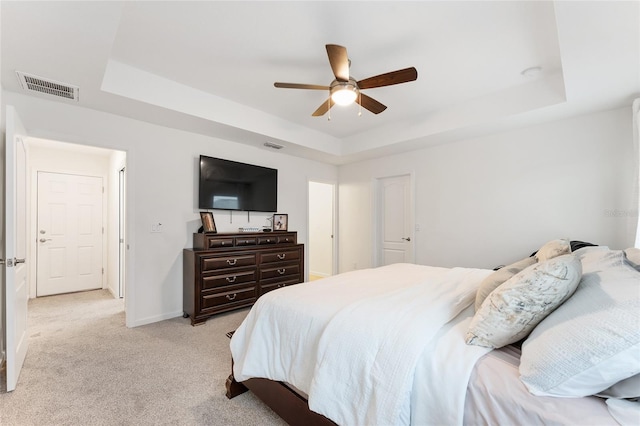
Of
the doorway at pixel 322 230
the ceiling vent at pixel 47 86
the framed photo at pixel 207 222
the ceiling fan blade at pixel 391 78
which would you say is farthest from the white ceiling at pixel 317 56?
the doorway at pixel 322 230

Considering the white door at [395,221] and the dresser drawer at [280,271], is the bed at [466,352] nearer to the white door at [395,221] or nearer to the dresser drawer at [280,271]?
the dresser drawer at [280,271]

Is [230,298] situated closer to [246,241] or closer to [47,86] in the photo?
[246,241]

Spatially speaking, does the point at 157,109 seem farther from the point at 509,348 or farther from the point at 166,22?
the point at 509,348

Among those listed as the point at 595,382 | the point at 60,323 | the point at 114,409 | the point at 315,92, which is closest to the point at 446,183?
the point at 315,92

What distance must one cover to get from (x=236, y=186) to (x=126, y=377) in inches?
98.6

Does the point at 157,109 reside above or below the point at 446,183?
above

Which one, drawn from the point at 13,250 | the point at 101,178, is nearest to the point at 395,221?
the point at 13,250

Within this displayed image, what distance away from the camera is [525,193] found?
3492mm

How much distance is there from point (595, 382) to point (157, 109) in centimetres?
361

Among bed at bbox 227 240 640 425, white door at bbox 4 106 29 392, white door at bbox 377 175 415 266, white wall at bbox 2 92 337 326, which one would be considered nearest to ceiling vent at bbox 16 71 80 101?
white wall at bbox 2 92 337 326

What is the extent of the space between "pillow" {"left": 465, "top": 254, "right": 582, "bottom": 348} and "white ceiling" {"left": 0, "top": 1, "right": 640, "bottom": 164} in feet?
5.09

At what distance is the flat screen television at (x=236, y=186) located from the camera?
148 inches

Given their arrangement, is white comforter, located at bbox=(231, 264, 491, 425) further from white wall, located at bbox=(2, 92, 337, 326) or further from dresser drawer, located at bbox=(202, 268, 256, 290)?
white wall, located at bbox=(2, 92, 337, 326)

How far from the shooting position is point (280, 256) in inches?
161
